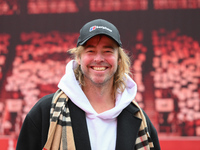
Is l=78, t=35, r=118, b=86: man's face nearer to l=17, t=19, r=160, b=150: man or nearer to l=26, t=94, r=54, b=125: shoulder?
l=17, t=19, r=160, b=150: man

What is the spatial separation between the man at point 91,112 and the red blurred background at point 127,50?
229 centimetres

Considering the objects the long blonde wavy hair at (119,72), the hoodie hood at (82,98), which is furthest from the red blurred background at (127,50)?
the hoodie hood at (82,98)

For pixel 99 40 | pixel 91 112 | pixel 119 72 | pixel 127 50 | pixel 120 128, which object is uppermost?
pixel 127 50

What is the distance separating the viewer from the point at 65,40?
4180 mm

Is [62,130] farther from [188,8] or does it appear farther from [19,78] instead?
[188,8]

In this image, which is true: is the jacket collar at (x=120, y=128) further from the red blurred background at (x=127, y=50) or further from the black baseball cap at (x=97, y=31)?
the red blurred background at (x=127, y=50)

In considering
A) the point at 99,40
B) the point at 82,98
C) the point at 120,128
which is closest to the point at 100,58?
the point at 99,40

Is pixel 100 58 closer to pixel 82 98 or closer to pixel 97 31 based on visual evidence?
pixel 97 31

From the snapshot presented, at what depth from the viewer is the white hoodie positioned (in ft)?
5.10

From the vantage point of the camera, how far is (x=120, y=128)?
1625 millimetres

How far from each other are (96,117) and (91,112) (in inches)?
1.7

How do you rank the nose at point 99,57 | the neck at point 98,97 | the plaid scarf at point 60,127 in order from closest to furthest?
1. the plaid scarf at point 60,127
2. the nose at point 99,57
3. the neck at point 98,97

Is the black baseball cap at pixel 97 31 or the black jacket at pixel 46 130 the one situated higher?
the black baseball cap at pixel 97 31

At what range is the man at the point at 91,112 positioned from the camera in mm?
1530
